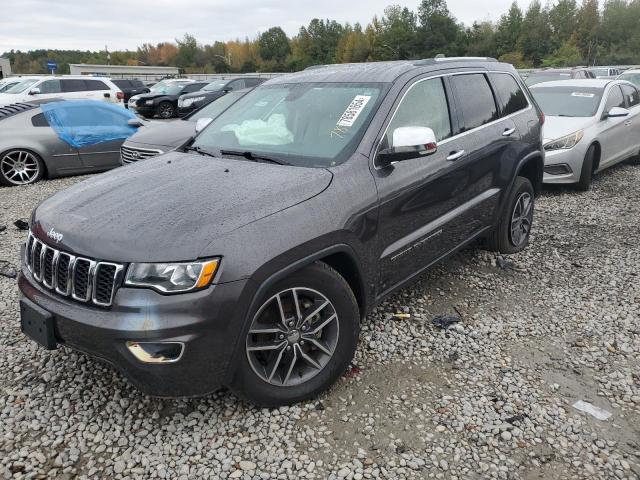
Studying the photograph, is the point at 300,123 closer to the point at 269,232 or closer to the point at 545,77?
the point at 269,232

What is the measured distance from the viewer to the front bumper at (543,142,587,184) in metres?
7.39

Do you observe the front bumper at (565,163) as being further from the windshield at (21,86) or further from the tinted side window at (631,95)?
the windshield at (21,86)

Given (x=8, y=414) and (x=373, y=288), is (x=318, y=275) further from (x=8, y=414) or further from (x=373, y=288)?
(x=8, y=414)

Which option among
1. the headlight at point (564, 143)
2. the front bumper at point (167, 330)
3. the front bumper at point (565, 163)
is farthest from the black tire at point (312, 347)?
the headlight at point (564, 143)

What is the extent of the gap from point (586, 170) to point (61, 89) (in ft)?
49.8

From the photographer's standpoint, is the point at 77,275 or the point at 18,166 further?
the point at 18,166

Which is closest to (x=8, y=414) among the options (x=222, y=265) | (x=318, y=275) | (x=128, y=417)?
(x=128, y=417)

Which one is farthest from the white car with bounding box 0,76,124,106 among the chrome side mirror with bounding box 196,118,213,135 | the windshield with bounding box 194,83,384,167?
the windshield with bounding box 194,83,384,167

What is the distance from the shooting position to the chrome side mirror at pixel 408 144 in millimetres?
3051

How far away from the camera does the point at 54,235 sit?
2.63 m

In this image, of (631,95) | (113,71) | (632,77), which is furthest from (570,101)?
(113,71)

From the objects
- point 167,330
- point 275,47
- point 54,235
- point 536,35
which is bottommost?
point 167,330

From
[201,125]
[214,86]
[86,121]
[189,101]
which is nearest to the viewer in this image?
[201,125]

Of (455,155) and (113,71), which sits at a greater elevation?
(113,71)
